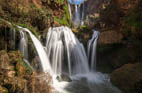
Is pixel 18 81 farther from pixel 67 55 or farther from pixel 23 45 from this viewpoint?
pixel 67 55

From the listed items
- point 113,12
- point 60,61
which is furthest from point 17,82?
point 113,12

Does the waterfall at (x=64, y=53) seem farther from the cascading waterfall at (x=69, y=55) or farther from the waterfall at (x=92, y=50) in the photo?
the waterfall at (x=92, y=50)

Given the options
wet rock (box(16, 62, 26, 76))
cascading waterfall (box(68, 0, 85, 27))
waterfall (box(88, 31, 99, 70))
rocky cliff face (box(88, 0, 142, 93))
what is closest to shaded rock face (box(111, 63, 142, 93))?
rocky cliff face (box(88, 0, 142, 93))

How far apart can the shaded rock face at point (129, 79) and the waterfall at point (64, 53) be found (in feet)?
16.8

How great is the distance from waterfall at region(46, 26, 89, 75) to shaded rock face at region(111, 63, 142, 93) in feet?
16.8

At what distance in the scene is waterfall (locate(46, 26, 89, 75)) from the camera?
11771mm

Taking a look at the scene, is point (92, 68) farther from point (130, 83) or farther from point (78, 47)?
point (130, 83)

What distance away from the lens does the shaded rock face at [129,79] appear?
243 inches

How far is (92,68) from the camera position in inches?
513

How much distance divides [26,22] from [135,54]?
11.6 m

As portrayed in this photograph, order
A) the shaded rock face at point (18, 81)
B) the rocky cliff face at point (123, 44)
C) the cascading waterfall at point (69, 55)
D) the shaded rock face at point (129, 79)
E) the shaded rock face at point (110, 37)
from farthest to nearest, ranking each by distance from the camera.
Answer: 1. the cascading waterfall at point (69, 55)
2. the shaded rock face at point (110, 37)
3. the rocky cliff face at point (123, 44)
4. the shaded rock face at point (129, 79)
5. the shaded rock face at point (18, 81)

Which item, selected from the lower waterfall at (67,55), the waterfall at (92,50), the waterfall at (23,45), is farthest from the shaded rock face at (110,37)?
the waterfall at (23,45)

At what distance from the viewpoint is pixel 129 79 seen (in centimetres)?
672

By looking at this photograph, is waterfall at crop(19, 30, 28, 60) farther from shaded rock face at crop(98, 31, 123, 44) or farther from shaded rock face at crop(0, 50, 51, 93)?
shaded rock face at crop(98, 31, 123, 44)
